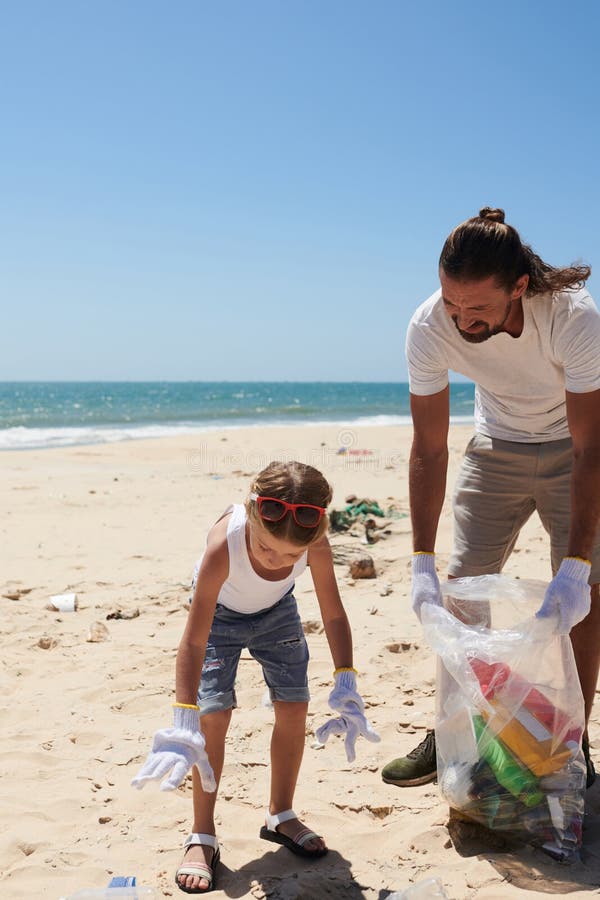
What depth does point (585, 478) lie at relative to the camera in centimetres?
221

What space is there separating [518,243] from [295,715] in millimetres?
1531

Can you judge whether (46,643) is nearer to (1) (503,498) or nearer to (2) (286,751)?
(2) (286,751)

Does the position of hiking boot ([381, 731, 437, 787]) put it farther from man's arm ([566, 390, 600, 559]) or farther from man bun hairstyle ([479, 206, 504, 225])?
man bun hairstyle ([479, 206, 504, 225])

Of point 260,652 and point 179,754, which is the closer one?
point 179,754

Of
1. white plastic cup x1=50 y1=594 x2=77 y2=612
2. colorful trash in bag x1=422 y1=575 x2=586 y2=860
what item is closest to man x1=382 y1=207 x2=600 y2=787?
colorful trash in bag x1=422 y1=575 x2=586 y2=860

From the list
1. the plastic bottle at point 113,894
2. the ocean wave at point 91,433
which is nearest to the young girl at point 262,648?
the plastic bottle at point 113,894

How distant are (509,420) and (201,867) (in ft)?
5.42

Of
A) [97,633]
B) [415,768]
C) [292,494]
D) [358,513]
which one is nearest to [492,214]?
[292,494]

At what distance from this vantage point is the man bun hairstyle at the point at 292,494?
2.09 metres

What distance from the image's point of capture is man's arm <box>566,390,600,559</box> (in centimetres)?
219

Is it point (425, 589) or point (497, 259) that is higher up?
point (497, 259)

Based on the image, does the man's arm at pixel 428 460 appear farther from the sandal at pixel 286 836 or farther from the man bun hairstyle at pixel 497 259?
the sandal at pixel 286 836

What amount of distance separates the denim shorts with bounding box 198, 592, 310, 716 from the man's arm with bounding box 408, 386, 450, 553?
526 mm

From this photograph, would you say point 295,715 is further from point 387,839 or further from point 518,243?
point 518,243
